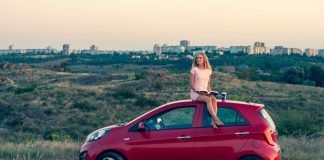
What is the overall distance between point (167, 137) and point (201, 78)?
147 centimetres

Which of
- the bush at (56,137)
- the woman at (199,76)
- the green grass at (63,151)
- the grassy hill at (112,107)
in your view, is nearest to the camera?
the woman at (199,76)

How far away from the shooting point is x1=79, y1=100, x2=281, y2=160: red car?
29.3ft

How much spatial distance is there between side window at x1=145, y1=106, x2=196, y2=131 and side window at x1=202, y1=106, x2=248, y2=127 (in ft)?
0.77

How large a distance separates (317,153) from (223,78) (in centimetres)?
5355

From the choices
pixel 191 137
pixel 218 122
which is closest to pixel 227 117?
pixel 218 122

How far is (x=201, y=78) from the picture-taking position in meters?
9.99

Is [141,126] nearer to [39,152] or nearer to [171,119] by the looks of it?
[171,119]

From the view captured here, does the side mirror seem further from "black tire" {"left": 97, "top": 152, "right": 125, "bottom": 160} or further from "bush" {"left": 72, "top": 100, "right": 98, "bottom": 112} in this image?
"bush" {"left": 72, "top": 100, "right": 98, "bottom": 112}

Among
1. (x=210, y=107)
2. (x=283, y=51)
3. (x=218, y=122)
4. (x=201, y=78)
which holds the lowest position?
(x=218, y=122)

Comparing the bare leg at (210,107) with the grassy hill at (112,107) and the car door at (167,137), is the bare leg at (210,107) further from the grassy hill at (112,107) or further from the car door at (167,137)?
the grassy hill at (112,107)

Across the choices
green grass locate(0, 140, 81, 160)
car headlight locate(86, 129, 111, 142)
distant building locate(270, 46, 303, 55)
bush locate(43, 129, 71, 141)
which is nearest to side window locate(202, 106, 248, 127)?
car headlight locate(86, 129, 111, 142)

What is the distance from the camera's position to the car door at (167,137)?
29.8 feet

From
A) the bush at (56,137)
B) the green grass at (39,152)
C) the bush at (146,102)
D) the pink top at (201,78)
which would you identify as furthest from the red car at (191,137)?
the bush at (146,102)

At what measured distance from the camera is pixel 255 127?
8.96 metres
